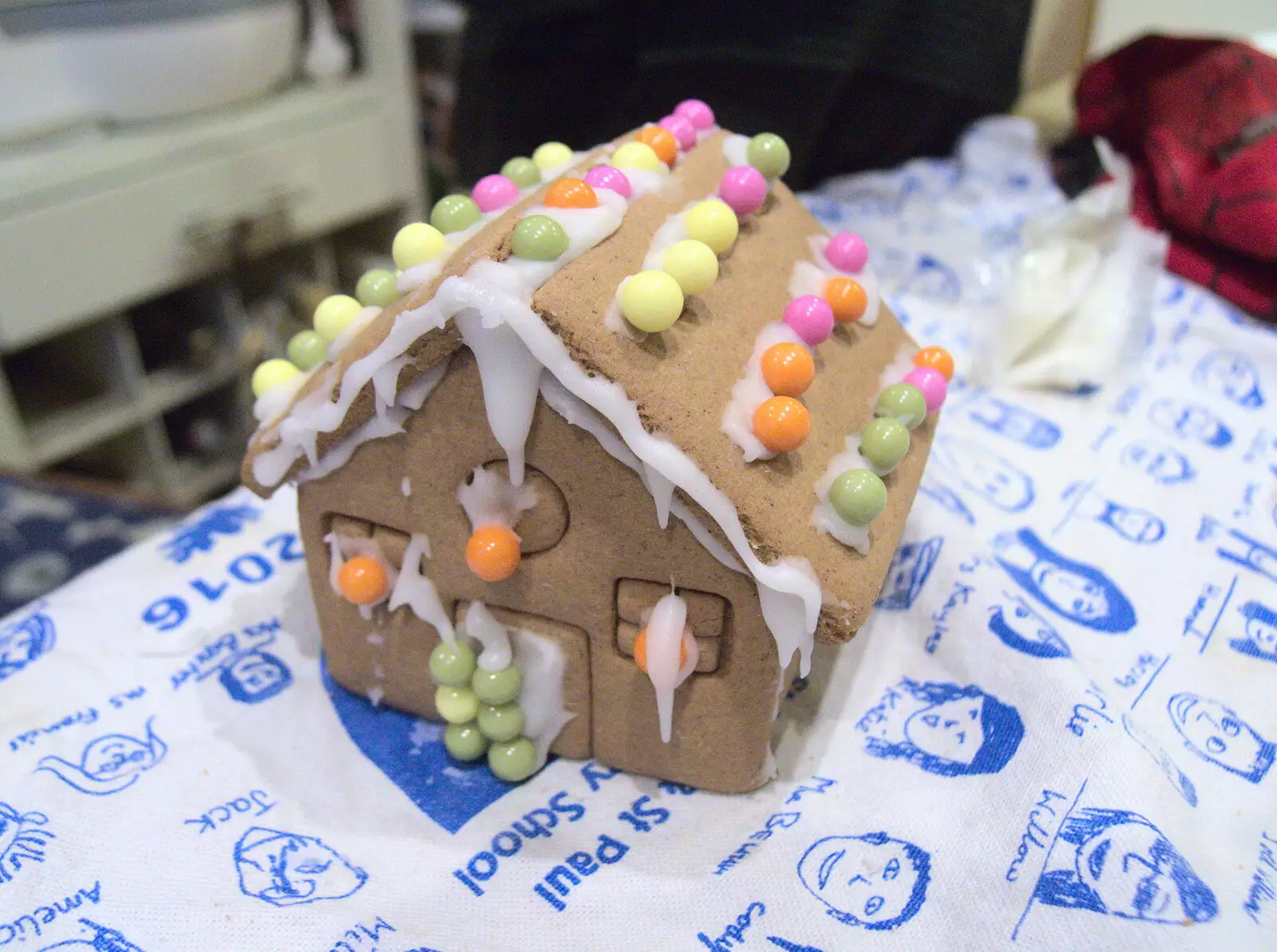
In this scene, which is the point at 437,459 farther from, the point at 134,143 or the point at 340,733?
the point at 134,143

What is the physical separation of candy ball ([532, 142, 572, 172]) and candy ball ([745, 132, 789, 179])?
151 millimetres

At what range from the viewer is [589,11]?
4.99ft

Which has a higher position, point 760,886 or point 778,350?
Answer: point 778,350

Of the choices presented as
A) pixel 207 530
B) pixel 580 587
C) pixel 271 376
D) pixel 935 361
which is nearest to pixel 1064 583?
pixel 935 361

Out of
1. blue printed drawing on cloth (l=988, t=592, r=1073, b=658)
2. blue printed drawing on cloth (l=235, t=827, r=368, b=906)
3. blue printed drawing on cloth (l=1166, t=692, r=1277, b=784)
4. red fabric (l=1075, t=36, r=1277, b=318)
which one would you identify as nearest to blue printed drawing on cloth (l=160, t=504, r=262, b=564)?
blue printed drawing on cloth (l=235, t=827, r=368, b=906)

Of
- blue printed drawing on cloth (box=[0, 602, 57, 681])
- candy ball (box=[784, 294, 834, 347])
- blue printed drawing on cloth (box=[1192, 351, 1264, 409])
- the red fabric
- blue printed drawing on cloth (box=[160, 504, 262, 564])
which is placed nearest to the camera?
candy ball (box=[784, 294, 834, 347])

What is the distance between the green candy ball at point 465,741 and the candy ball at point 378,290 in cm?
30

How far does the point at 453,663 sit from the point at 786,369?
29 centimetres

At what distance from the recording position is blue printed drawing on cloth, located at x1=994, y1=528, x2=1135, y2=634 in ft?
2.57

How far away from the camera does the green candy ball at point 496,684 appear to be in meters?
0.64

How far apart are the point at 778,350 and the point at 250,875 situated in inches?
18.2

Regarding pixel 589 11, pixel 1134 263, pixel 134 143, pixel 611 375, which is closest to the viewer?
pixel 611 375

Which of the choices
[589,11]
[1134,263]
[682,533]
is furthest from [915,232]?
[682,533]

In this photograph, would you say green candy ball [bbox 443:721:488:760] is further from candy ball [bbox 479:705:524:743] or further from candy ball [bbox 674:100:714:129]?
candy ball [bbox 674:100:714:129]
